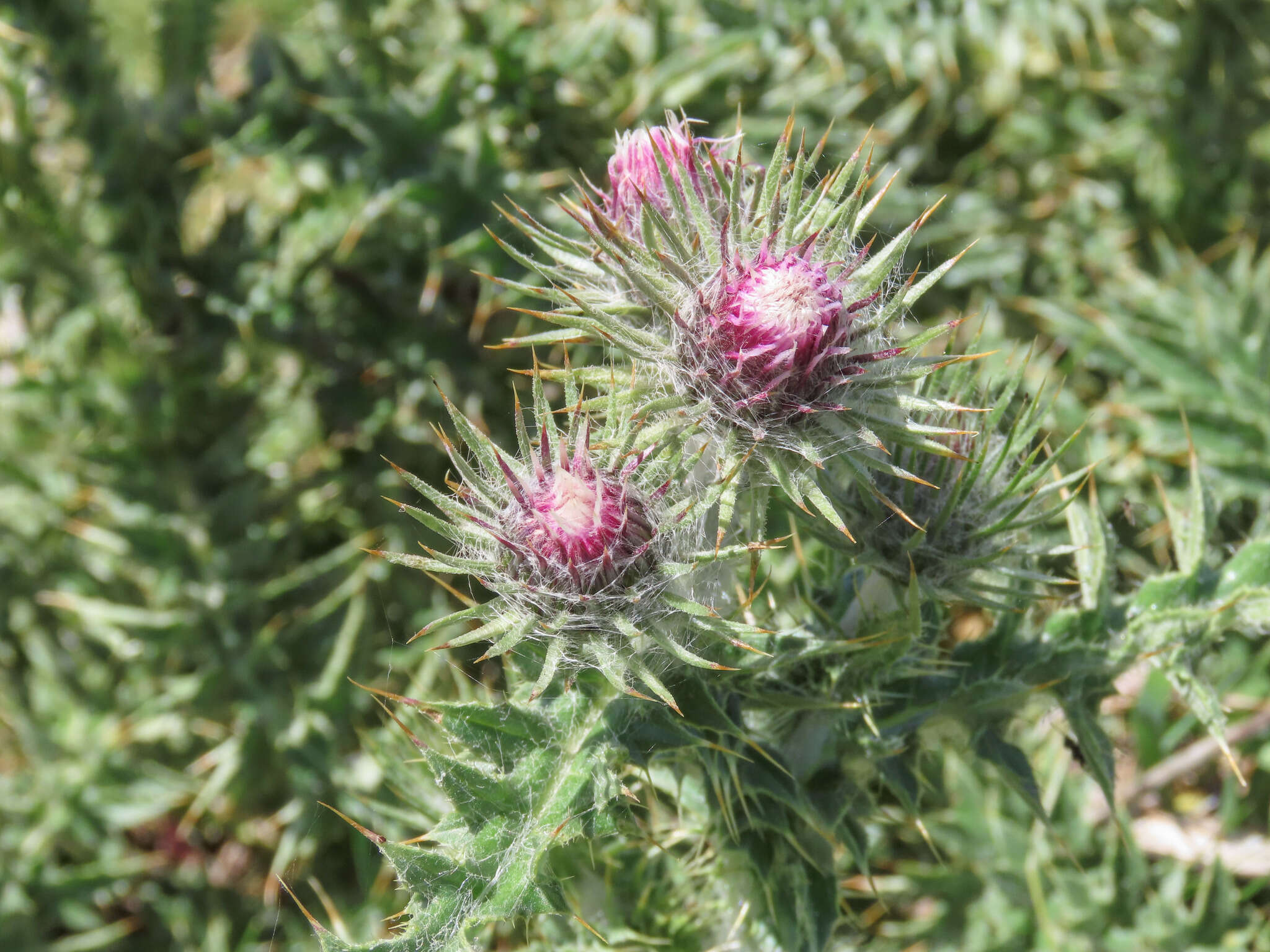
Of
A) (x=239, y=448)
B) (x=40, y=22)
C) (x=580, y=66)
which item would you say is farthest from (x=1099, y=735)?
(x=40, y=22)

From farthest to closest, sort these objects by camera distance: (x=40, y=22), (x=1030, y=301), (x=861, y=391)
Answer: (x=1030, y=301) < (x=40, y=22) < (x=861, y=391)

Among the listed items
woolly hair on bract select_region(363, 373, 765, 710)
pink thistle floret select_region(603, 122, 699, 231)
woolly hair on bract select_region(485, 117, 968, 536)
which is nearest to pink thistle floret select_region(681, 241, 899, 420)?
woolly hair on bract select_region(485, 117, 968, 536)

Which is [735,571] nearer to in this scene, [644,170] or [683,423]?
[683,423]

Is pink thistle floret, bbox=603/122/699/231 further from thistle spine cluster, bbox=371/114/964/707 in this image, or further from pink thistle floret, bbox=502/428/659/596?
pink thistle floret, bbox=502/428/659/596

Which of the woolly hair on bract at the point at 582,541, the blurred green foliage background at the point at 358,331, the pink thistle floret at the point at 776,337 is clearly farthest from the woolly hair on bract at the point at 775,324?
the blurred green foliage background at the point at 358,331

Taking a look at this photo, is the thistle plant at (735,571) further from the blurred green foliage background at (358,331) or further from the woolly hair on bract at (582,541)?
the blurred green foliage background at (358,331)

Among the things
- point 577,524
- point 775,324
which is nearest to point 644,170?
point 775,324

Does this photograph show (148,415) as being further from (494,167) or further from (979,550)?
(979,550)
